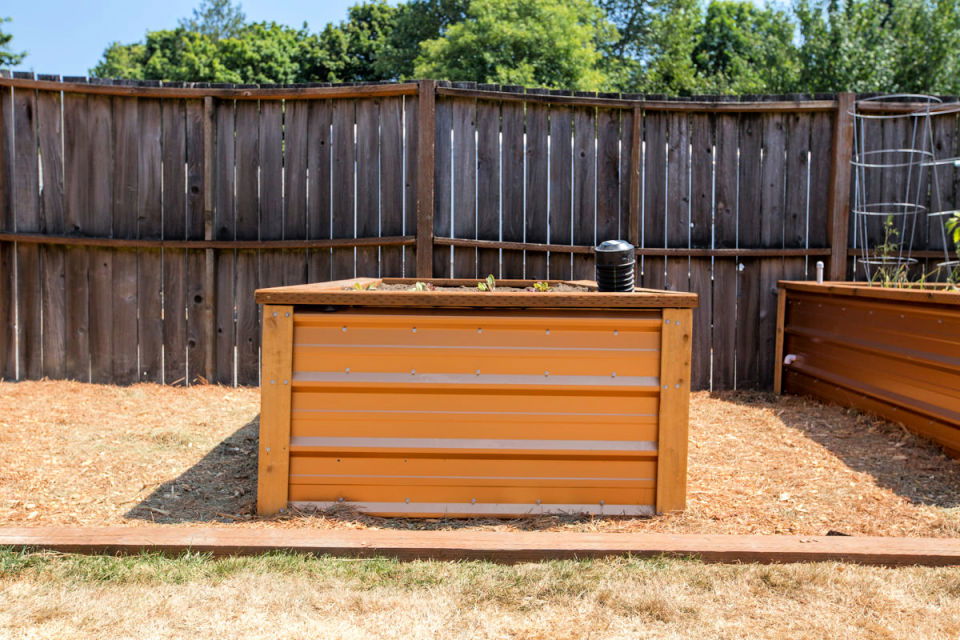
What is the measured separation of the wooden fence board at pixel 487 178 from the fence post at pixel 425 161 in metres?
0.40

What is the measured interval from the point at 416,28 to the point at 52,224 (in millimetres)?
28404

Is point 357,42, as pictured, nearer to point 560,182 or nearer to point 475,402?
point 560,182

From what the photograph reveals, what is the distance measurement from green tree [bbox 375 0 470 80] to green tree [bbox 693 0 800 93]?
1051 cm

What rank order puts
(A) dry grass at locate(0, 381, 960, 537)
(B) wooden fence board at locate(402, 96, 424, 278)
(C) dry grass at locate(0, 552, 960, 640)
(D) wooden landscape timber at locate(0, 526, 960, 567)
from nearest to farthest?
(C) dry grass at locate(0, 552, 960, 640), (D) wooden landscape timber at locate(0, 526, 960, 567), (A) dry grass at locate(0, 381, 960, 537), (B) wooden fence board at locate(402, 96, 424, 278)

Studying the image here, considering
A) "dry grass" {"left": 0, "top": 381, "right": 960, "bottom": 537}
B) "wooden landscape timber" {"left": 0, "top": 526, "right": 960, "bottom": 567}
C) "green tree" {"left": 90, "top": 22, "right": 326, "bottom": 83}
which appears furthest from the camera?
"green tree" {"left": 90, "top": 22, "right": 326, "bottom": 83}

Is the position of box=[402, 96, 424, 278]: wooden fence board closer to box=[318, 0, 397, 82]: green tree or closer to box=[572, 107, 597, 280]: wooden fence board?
box=[572, 107, 597, 280]: wooden fence board

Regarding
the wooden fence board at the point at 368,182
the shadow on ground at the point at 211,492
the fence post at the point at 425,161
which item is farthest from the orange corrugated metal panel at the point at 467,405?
the wooden fence board at the point at 368,182

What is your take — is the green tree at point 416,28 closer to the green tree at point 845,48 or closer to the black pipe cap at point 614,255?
the green tree at point 845,48

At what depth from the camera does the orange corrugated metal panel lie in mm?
3189

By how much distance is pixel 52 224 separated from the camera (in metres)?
6.33

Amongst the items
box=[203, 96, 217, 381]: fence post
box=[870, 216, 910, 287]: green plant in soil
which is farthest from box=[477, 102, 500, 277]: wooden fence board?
box=[870, 216, 910, 287]: green plant in soil

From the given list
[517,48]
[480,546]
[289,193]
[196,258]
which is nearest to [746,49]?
[517,48]

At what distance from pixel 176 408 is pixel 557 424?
11.4 ft

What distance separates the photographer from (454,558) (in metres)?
2.67
